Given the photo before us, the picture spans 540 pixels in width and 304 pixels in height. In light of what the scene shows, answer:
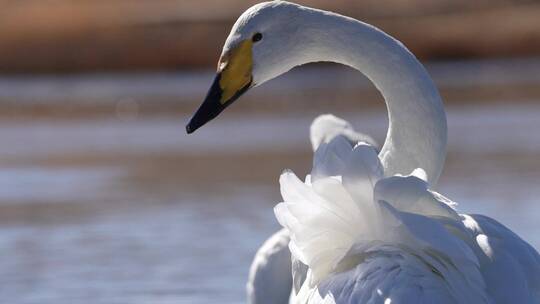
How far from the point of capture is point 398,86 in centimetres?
545

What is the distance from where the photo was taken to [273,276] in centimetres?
665

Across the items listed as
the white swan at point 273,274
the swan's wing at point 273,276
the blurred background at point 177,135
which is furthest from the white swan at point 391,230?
the blurred background at point 177,135

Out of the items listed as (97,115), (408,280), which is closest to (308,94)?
(97,115)

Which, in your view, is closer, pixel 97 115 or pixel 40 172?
pixel 40 172

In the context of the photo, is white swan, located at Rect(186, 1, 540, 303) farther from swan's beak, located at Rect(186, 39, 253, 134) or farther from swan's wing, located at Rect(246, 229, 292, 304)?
swan's wing, located at Rect(246, 229, 292, 304)

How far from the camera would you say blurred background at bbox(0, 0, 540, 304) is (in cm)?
835

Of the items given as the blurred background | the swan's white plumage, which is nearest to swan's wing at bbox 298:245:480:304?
the swan's white plumage

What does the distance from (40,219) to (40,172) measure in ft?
7.83

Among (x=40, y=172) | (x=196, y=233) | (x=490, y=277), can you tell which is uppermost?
(x=40, y=172)

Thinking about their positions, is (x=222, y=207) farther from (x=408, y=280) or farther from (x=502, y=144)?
(x=408, y=280)

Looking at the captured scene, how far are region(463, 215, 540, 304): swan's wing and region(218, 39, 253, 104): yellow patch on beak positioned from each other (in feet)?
3.49

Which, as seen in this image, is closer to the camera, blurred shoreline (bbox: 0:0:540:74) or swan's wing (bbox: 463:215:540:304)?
swan's wing (bbox: 463:215:540:304)

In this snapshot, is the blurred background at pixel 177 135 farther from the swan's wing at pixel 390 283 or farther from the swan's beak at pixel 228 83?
the swan's wing at pixel 390 283

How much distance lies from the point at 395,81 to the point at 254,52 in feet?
1.73
